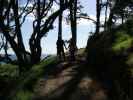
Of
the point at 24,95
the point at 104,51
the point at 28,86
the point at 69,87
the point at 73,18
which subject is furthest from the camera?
the point at 73,18

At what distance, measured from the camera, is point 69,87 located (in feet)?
36.6

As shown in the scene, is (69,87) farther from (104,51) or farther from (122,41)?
(122,41)

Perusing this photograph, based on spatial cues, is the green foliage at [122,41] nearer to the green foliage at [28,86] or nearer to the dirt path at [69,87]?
the dirt path at [69,87]

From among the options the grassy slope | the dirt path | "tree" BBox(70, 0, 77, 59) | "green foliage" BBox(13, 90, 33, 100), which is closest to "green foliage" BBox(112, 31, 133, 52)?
the grassy slope

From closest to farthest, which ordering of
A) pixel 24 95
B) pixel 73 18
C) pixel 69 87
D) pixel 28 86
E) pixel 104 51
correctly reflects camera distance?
pixel 69 87 → pixel 24 95 → pixel 28 86 → pixel 104 51 → pixel 73 18

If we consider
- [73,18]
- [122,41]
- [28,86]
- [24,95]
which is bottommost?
[24,95]

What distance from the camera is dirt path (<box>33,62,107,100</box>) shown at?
10742mm

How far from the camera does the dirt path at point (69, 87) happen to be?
1074cm

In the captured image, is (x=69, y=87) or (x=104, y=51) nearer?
(x=69, y=87)

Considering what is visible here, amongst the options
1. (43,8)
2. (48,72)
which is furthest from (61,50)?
(43,8)

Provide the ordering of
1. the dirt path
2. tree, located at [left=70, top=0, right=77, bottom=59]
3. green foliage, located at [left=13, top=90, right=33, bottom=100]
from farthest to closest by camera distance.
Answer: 1. tree, located at [left=70, top=0, right=77, bottom=59]
2. green foliage, located at [left=13, top=90, right=33, bottom=100]
3. the dirt path

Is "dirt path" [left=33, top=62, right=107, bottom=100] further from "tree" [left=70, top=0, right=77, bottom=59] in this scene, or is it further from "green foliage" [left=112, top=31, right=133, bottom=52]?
"tree" [left=70, top=0, right=77, bottom=59]

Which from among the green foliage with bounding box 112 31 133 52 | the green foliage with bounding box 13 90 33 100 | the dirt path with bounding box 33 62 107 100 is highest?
the green foliage with bounding box 112 31 133 52

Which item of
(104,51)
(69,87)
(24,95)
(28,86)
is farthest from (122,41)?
(24,95)
